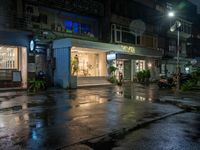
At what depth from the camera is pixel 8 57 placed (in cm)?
2230

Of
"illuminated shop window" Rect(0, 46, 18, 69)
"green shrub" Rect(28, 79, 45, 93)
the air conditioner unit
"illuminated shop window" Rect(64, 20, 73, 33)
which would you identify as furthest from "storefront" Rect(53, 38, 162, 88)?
"illuminated shop window" Rect(0, 46, 18, 69)

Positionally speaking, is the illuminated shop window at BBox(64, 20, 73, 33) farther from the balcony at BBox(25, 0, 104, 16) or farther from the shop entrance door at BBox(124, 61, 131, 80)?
the shop entrance door at BBox(124, 61, 131, 80)

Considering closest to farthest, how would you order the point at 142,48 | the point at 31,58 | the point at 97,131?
the point at 97,131 < the point at 31,58 < the point at 142,48

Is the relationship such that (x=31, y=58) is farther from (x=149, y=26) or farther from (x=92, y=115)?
(x=149, y=26)

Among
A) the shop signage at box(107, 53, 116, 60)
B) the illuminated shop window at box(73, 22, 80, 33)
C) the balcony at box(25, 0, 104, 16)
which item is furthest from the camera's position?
the shop signage at box(107, 53, 116, 60)

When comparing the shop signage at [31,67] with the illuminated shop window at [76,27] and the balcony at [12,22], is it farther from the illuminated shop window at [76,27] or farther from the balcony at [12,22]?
the illuminated shop window at [76,27]

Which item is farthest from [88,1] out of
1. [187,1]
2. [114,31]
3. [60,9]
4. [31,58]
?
[187,1]

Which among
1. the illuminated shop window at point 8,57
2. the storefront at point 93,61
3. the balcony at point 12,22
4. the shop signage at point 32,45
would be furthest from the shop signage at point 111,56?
the illuminated shop window at point 8,57

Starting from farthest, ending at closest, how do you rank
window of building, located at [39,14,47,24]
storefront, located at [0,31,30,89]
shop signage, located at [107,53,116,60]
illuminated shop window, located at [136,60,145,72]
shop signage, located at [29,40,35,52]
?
illuminated shop window, located at [136,60,145,72], shop signage, located at [107,53,116,60], window of building, located at [39,14,47,24], shop signage, located at [29,40,35,52], storefront, located at [0,31,30,89]

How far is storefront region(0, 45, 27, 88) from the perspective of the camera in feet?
71.7

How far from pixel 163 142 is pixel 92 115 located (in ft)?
13.5

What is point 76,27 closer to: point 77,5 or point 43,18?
point 77,5

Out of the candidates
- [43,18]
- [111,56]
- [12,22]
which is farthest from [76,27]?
[12,22]

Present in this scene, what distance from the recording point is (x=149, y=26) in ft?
126
